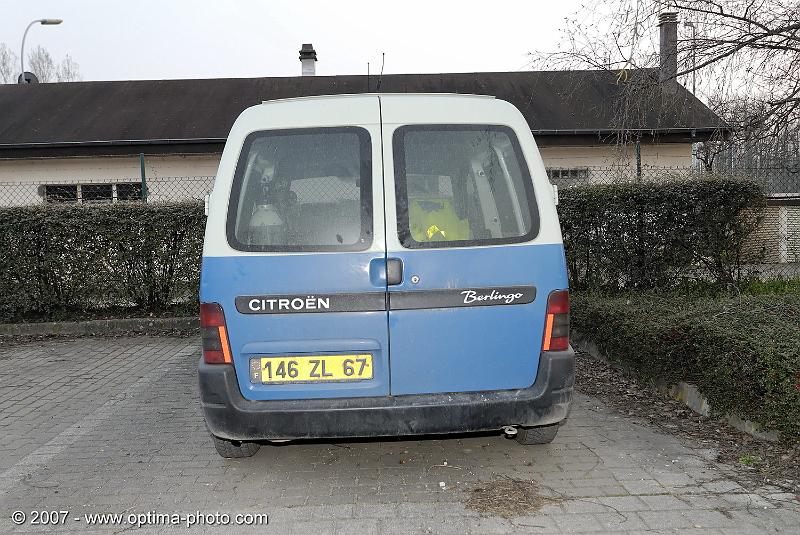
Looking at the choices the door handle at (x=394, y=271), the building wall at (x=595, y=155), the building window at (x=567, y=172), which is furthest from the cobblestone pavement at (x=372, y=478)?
the building wall at (x=595, y=155)

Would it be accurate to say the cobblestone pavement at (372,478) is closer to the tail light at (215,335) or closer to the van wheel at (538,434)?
the van wheel at (538,434)

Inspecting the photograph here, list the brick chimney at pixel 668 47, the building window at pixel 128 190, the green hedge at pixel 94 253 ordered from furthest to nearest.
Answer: the building window at pixel 128 190
the green hedge at pixel 94 253
the brick chimney at pixel 668 47

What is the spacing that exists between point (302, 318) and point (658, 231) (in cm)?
587

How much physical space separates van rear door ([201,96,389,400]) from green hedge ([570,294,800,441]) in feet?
7.99

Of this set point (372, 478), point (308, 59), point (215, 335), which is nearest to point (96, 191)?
point (308, 59)

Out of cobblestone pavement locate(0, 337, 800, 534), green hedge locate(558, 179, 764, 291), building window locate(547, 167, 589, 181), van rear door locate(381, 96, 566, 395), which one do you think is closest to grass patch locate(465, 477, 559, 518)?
cobblestone pavement locate(0, 337, 800, 534)

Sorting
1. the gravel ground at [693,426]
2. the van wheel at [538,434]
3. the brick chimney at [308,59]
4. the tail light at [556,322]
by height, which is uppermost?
the brick chimney at [308,59]

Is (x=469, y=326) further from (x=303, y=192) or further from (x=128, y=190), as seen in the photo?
(x=128, y=190)

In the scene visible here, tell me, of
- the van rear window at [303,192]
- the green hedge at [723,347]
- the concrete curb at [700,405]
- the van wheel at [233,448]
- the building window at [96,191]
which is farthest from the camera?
the building window at [96,191]

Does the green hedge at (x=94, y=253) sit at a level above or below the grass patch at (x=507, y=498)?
above

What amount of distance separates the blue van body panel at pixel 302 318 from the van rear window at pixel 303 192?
96mm

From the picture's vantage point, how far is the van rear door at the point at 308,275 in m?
3.78

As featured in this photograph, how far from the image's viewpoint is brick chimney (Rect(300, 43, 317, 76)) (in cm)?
2019

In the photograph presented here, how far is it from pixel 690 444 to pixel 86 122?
1405 cm
